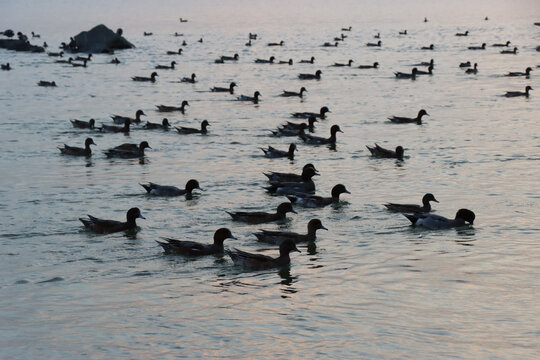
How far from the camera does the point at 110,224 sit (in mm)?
20719

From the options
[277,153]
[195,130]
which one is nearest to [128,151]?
[277,153]

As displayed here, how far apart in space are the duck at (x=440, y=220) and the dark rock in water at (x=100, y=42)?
64.9 m

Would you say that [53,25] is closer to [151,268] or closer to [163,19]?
[163,19]

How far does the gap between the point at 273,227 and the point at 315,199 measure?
8.63 ft

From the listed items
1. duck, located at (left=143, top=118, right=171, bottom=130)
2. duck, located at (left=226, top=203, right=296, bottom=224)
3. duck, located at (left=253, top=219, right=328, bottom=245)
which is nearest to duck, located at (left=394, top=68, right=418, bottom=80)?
duck, located at (left=143, top=118, right=171, bottom=130)

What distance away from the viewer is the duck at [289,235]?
64.2ft

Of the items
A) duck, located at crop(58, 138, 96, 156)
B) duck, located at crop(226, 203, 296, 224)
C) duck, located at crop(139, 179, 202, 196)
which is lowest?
duck, located at crop(226, 203, 296, 224)

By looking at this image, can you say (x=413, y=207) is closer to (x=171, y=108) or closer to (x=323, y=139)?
(x=323, y=139)

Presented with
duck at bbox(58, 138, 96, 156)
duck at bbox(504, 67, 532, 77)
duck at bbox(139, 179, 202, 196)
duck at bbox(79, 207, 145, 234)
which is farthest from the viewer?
duck at bbox(504, 67, 532, 77)

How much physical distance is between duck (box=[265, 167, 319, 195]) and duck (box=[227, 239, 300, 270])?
643 centimetres

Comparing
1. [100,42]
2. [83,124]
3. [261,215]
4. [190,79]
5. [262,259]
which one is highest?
[100,42]

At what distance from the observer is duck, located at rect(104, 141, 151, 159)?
32.0m

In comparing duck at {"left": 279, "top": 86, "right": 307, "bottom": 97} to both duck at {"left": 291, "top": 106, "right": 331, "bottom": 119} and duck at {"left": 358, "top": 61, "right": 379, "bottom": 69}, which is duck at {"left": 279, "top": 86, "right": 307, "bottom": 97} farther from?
duck at {"left": 358, "top": 61, "right": 379, "bottom": 69}

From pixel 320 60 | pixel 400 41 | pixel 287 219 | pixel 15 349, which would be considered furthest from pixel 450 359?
pixel 400 41
